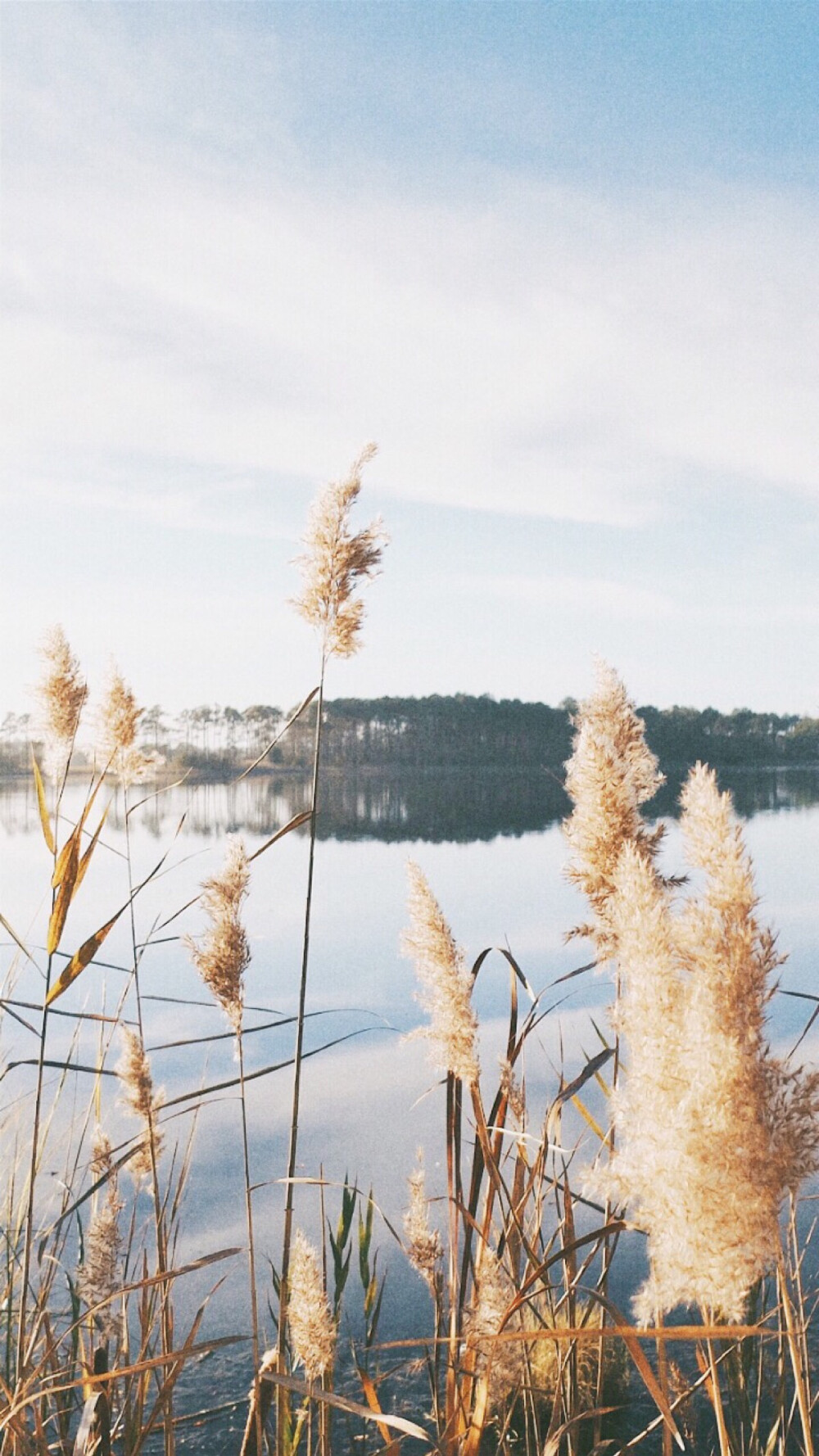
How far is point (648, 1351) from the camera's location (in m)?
4.33

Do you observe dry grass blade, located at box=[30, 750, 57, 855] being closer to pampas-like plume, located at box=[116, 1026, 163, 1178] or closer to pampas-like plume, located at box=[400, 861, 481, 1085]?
pampas-like plume, located at box=[116, 1026, 163, 1178]

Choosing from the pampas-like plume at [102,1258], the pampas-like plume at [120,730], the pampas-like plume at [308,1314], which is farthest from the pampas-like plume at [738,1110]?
the pampas-like plume at [120,730]

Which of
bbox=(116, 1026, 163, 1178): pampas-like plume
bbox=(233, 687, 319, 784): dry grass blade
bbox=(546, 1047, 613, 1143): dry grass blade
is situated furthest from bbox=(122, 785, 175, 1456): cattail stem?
bbox=(546, 1047, 613, 1143): dry grass blade

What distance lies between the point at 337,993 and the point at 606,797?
1174cm

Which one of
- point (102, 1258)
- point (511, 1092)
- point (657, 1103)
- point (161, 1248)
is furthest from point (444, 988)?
point (161, 1248)

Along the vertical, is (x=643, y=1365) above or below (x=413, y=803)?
above

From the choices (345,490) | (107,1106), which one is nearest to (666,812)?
(107,1106)

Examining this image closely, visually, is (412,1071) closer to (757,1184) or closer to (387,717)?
(757,1184)

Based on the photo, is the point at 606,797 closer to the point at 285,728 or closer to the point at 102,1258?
the point at 285,728

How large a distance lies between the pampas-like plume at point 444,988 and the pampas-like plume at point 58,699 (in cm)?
80

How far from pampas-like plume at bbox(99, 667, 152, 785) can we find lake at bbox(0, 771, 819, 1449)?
87 millimetres

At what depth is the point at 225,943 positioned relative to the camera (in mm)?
1807

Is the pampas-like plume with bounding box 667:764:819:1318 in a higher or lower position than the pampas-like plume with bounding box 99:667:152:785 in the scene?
lower

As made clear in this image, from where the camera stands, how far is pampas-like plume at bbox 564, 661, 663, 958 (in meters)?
1.59
